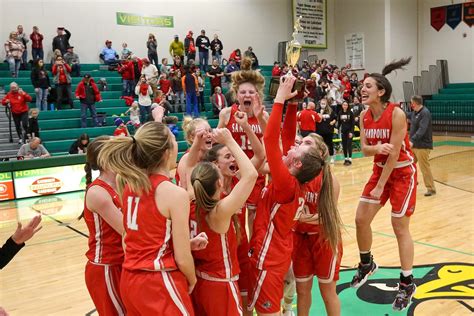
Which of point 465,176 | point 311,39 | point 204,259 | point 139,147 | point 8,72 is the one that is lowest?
point 465,176

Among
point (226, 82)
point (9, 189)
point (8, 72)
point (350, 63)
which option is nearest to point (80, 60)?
point (8, 72)

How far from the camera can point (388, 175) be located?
4.29 m

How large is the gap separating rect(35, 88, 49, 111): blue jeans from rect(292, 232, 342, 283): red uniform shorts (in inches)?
504

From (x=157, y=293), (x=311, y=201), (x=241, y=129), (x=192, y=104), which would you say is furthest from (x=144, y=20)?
(x=157, y=293)

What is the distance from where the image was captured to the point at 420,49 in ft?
82.4

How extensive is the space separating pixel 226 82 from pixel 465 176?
1064cm

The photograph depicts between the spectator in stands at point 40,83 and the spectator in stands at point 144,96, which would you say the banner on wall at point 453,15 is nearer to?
the spectator in stands at point 144,96

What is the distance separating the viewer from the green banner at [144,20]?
19.1 metres

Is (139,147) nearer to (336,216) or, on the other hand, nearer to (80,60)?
(336,216)

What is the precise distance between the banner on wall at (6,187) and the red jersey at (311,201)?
8731 millimetres

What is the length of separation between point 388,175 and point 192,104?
41.0 ft

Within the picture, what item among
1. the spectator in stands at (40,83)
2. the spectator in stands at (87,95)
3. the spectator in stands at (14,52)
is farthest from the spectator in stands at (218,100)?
the spectator in stands at (14,52)

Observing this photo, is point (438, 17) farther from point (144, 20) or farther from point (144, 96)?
point (144, 96)

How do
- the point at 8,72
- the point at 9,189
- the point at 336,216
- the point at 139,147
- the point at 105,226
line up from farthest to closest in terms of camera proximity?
the point at 8,72 → the point at 9,189 → the point at 336,216 → the point at 105,226 → the point at 139,147
